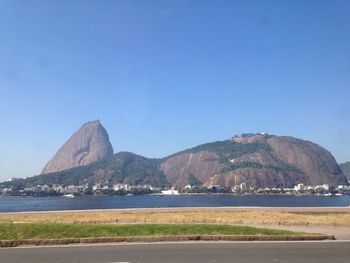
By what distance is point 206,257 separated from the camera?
1246 cm

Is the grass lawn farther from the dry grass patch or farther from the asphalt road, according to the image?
the dry grass patch

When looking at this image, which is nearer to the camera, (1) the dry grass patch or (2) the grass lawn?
(2) the grass lawn

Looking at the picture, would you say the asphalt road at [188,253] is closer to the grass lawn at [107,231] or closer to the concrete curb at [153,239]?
the concrete curb at [153,239]

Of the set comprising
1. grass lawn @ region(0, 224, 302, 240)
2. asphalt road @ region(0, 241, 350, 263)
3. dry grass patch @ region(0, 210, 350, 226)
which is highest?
dry grass patch @ region(0, 210, 350, 226)

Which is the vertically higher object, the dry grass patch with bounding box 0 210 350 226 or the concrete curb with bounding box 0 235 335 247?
the dry grass patch with bounding box 0 210 350 226

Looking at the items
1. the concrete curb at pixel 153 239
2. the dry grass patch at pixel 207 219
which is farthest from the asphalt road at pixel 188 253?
the dry grass patch at pixel 207 219

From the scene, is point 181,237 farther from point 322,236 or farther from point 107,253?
point 322,236

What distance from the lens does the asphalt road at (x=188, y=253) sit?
1209 cm

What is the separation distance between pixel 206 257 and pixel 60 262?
3.99m

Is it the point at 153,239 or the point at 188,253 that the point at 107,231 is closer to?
the point at 153,239

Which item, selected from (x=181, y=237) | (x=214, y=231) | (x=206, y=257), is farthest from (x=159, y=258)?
(x=214, y=231)

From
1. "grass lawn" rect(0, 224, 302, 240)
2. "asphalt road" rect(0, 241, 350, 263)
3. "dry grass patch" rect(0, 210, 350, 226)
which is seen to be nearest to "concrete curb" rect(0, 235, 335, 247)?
"grass lawn" rect(0, 224, 302, 240)

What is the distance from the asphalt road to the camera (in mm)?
12094

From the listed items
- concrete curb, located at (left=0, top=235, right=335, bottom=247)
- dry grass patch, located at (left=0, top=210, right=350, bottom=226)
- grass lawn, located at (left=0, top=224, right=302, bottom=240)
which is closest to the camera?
concrete curb, located at (left=0, top=235, right=335, bottom=247)
